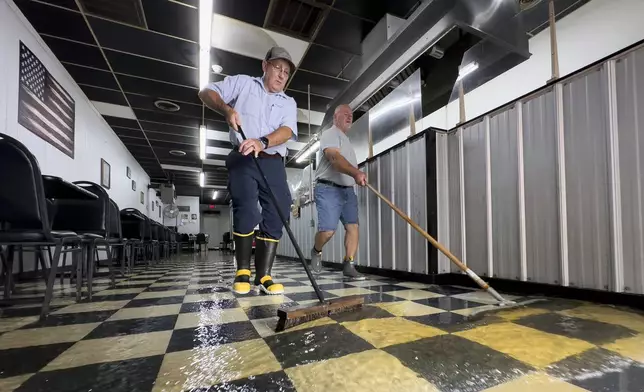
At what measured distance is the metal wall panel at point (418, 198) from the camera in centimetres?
254

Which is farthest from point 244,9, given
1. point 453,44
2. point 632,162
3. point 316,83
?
point 632,162

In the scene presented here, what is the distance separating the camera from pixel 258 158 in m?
1.94

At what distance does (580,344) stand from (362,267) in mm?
2540

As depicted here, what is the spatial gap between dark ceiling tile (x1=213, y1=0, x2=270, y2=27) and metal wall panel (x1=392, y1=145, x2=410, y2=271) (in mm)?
2322

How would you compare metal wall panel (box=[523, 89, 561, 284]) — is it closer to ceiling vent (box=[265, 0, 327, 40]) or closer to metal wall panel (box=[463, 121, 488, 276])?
metal wall panel (box=[463, 121, 488, 276])

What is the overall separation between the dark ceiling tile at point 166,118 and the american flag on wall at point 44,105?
4.65ft

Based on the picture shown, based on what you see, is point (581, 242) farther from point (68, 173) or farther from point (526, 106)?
point (68, 173)

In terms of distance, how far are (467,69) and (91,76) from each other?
555 centimetres

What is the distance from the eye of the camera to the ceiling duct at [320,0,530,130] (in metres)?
2.62

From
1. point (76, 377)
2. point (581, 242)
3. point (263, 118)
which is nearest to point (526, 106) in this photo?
point (581, 242)

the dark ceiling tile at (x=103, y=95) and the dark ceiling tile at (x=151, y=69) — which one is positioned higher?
the dark ceiling tile at (x=151, y=69)

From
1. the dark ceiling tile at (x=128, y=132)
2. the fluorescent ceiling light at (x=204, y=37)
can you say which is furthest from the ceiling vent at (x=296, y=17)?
the dark ceiling tile at (x=128, y=132)

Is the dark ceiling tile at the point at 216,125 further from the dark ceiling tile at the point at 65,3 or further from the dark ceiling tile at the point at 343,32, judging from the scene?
the dark ceiling tile at the point at 343,32

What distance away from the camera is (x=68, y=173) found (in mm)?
4742
